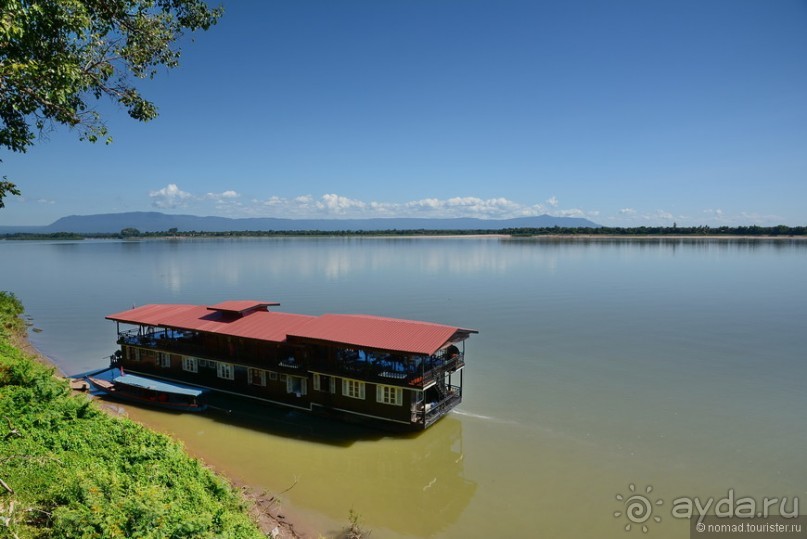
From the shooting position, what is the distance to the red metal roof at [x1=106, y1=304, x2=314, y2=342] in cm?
2334

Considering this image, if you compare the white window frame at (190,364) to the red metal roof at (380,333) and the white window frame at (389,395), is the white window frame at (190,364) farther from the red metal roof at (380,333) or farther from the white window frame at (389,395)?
the white window frame at (389,395)

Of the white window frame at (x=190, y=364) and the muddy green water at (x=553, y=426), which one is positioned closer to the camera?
the muddy green water at (x=553, y=426)

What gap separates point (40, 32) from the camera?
10.8 meters

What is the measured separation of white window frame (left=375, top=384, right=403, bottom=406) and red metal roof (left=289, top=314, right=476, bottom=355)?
75.9 inches

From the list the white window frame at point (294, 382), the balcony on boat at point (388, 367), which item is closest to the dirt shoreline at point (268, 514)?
the white window frame at point (294, 382)

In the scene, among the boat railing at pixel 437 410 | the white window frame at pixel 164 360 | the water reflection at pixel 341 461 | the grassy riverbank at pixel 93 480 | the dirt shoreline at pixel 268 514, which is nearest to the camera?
the grassy riverbank at pixel 93 480

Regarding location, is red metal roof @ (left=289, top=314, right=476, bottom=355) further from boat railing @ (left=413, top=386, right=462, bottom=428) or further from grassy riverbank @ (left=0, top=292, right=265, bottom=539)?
grassy riverbank @ (left=0, top=292, right=265, bottom=539)

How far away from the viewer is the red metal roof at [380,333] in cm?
1969

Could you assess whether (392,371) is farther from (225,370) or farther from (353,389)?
(225,370)

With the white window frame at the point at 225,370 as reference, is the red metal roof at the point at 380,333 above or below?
above

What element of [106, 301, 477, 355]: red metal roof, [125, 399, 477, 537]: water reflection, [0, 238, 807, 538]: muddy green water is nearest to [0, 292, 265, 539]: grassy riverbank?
[125, 399, 477, 537]: water reflection

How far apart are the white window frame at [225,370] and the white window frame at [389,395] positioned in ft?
27.2

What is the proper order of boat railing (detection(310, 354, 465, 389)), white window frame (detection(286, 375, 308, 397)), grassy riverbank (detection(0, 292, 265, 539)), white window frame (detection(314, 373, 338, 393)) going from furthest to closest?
white window frame (detection(286, 375, 308, 397))
white window frame (detection(314, 373, 338, 393))
boat railing (detection(310, 354, 465, 389))
grassy riverbank (detection(0, 292, 265, 539))

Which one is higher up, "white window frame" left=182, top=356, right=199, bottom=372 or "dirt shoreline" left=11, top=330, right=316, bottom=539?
"white window frame" left=182, top=356, right=199, bottom=372
